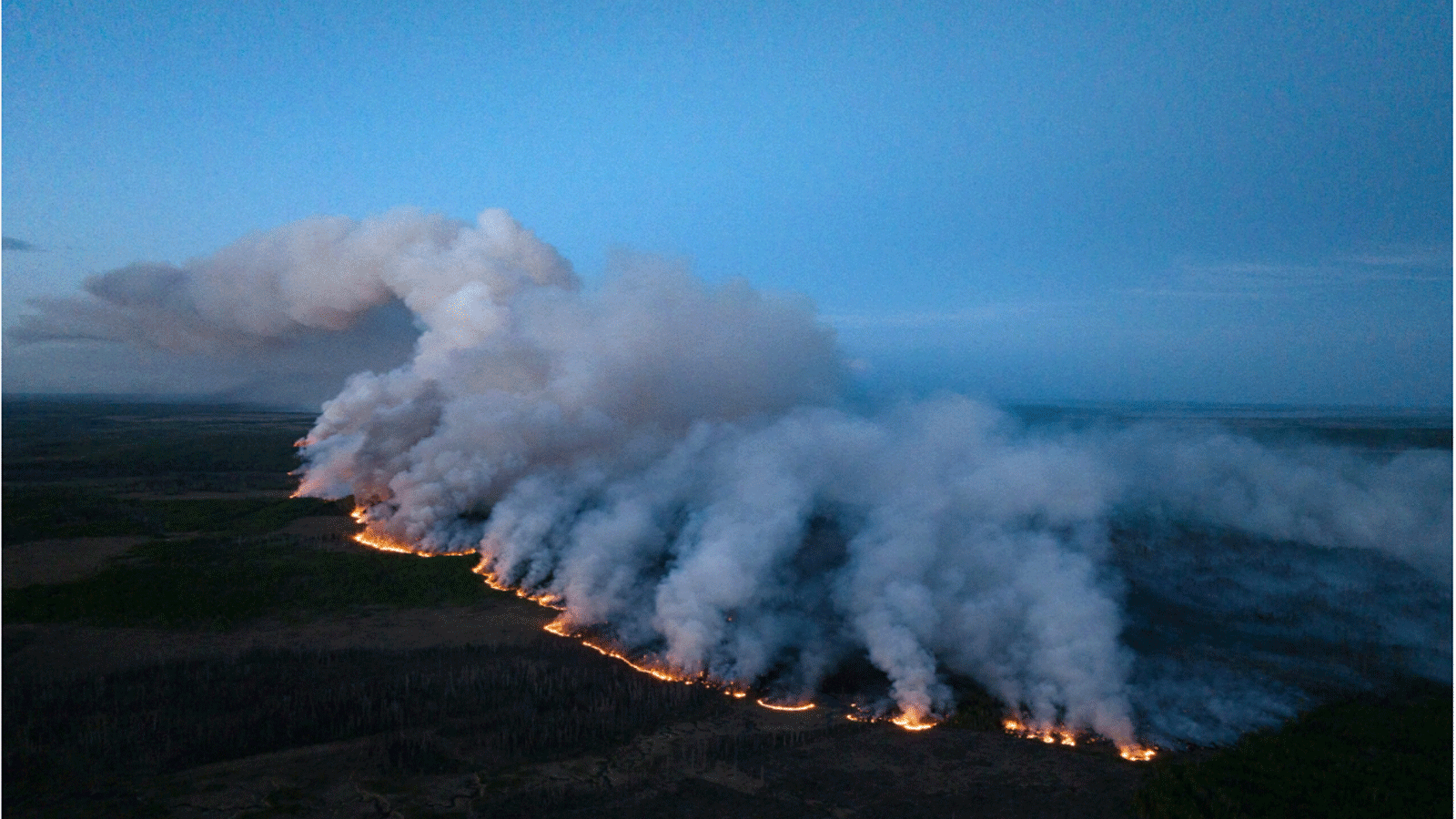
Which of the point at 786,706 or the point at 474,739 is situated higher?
the point at 474,739

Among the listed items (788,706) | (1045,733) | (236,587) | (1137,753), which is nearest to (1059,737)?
(1045,733)

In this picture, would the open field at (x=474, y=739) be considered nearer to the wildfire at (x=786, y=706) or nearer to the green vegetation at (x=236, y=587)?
the green vegetation at (x=236, y=587)

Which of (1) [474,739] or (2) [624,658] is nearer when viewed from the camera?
(1) [474,739]

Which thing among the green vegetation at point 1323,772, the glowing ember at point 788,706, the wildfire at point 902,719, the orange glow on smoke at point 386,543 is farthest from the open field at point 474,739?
the orange glow on smoke at point 386,543

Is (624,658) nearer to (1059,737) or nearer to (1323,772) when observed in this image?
(1059,737)

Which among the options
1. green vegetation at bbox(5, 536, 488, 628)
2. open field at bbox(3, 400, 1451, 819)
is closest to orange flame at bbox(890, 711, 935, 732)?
open field at bbox(3, 400, 1451, 819)

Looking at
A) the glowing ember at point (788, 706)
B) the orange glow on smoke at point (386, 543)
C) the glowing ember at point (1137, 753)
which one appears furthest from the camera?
the orange glow on smoke at point (386, 543)

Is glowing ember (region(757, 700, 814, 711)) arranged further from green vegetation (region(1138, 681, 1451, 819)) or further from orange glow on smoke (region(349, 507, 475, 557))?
orange glow on smoke (region(349, 507, 475, 557))

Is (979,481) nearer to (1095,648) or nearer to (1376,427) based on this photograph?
(1095,648)
